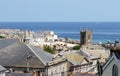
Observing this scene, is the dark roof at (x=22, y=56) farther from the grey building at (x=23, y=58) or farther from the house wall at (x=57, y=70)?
the house wall at (x=57, y=70)

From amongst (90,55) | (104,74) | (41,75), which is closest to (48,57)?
(41,75)

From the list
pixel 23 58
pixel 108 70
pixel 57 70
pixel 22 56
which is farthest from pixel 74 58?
pixel 108 70

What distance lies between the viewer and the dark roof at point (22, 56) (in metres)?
47.5

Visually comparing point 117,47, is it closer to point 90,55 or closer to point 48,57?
point 48,57

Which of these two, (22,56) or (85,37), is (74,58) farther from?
(85,37)

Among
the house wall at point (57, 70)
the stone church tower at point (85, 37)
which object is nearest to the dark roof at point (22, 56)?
the house wall at point (57, 70)

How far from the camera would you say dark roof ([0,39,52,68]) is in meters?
47.5

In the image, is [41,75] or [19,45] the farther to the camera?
[19,45]

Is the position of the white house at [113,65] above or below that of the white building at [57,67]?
above

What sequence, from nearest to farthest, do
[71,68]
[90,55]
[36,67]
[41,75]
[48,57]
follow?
1. [41,75]
2. [36,67]
3. [48,57]
4. [71,68]
5. [90,55]

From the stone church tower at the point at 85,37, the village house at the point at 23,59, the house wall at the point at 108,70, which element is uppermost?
the house wall at the point at 108,70

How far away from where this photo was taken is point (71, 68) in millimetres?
60094

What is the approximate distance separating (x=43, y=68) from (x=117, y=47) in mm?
30741

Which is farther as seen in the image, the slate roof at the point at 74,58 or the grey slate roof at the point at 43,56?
the slate roof at the point at 74,58
